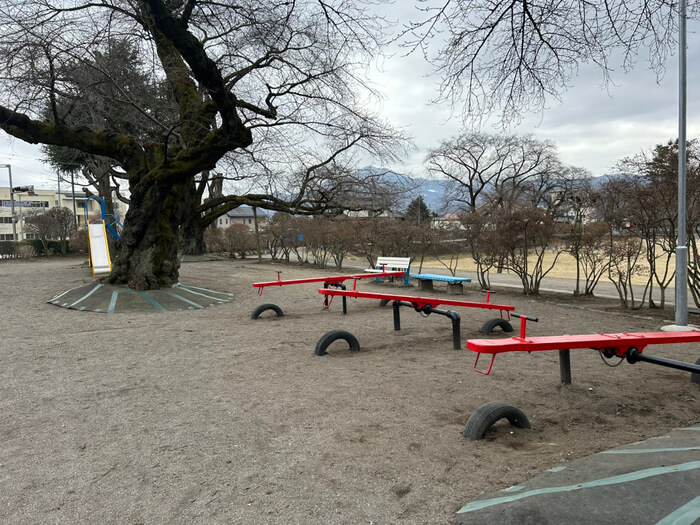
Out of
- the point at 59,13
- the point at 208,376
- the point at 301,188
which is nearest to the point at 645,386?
the point at 208,376

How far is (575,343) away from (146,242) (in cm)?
932

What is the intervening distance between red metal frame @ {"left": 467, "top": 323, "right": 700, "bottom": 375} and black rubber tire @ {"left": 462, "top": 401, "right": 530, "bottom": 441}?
410 millimetres

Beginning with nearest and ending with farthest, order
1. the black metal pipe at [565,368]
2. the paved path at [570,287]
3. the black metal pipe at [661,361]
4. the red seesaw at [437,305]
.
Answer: the black metal pipe at [661,361], the black metal pipe at [565,368], the red seesaw at [437,305], the paved path at [570,287]

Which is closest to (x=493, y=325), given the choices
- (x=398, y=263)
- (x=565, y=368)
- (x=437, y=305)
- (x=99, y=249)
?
(x=437, y=305)

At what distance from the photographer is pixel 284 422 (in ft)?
11.5

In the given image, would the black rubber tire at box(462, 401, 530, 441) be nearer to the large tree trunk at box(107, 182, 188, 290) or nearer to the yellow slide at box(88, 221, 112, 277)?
the large tree trunk at box(107, 182, 188, 290)

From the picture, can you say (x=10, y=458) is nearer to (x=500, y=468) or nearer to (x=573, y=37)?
(x=500, y=468)

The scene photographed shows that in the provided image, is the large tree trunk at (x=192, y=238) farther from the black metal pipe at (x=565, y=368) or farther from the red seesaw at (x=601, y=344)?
the red seesaw at (x=601, y=344)

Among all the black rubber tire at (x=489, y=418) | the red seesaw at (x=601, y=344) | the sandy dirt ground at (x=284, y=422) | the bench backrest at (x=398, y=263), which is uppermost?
the bench backrest at (x=398, y=263)

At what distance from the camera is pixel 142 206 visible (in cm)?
1029

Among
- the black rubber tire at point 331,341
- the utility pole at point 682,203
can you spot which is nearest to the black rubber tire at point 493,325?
the black rubber tire at point 331,341

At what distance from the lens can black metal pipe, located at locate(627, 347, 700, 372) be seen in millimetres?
3398

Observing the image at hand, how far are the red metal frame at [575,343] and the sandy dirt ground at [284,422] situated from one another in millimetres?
496

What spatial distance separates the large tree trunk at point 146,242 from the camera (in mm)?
10141
